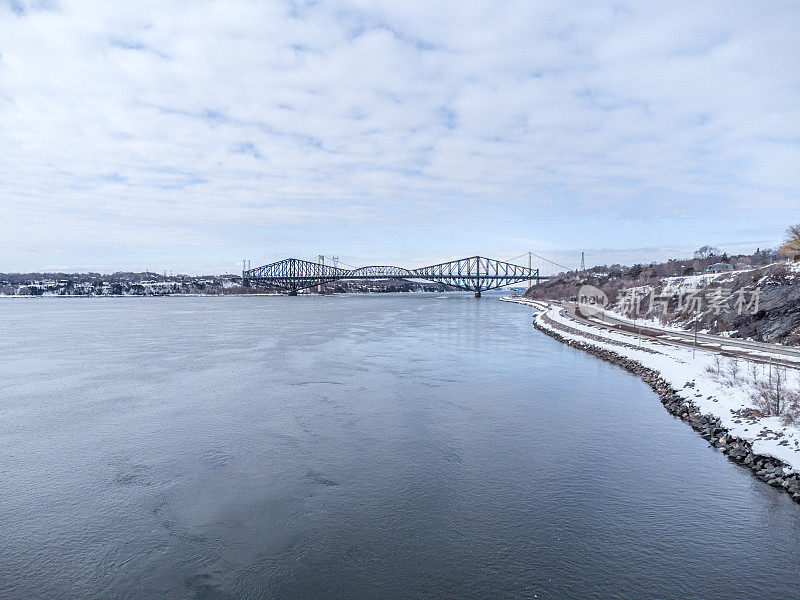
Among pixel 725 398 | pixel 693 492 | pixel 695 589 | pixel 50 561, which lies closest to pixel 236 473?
pixel 50 561

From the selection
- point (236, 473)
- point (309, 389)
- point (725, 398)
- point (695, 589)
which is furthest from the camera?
point (309, 389)

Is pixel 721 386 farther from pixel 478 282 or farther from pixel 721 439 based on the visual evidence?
pixel 478 282

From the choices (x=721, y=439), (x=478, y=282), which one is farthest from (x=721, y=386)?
(x=478, y=282)

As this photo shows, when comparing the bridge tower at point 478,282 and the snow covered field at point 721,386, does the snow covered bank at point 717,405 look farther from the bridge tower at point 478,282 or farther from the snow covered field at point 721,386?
the bridge tower at point 478,282

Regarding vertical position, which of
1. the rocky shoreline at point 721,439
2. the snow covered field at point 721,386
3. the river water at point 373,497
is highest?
the snow covered field at point 721,386

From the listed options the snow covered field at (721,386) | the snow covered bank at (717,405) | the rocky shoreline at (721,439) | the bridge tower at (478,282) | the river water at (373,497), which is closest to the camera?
the river water at (373,497)

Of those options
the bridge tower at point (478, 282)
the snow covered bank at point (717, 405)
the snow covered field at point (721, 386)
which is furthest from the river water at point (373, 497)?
the bridge tower at point (478, 282)

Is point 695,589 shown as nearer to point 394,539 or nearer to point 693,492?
point 693,492

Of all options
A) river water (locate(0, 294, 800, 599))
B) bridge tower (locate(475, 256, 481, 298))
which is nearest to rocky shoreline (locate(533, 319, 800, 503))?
river water (locate(0, 294, 800, 599))
